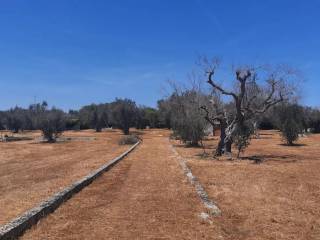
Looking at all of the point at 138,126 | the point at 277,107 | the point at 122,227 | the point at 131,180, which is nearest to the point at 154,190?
the point at 131,180

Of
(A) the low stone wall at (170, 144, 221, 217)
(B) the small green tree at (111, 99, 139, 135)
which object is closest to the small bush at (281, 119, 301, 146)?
(A) the low stone wall at (170, 144, 221, 217)

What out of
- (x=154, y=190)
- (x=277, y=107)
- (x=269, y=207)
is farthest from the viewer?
(x=277, y=107)

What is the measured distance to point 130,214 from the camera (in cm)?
862

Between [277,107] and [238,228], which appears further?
[277,107]

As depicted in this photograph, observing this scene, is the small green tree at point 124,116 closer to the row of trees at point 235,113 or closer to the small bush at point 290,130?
the row of trees at point 235,113

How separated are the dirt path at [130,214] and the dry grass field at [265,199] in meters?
0.60

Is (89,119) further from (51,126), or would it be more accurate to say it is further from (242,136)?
(242,136)

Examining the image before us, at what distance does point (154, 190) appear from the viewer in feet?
37.8

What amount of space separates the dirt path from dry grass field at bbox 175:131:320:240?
23.5 inches

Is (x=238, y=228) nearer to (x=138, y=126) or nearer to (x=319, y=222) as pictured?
(x=319, y=222)

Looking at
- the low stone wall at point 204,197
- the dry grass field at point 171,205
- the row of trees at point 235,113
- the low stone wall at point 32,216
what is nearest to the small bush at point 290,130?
the row of trees at point 235,113

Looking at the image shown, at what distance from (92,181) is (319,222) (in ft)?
22.7

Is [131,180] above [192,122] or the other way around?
the other way around

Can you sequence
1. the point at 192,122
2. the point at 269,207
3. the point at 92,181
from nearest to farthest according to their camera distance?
1. the point at 269,207
2. the point at 92,181
3. the point at 192,122
